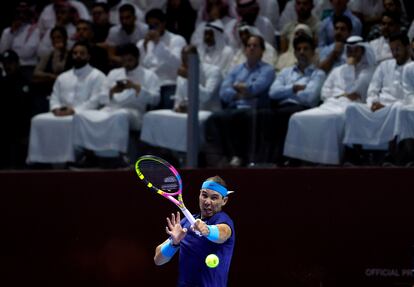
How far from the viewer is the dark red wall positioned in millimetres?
10562

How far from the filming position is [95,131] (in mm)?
11617

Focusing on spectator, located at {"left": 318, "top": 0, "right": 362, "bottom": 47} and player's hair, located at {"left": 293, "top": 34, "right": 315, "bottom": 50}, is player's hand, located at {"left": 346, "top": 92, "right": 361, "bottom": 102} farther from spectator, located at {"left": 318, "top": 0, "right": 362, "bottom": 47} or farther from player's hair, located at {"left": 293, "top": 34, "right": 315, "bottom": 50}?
spectator, located at {"left": 318, "top": 0, "right": 362, "bottom": 47}

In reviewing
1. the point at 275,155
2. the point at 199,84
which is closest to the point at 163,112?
the point at 199,84

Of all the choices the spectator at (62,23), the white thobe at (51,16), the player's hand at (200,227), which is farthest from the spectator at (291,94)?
the white thobe at (51,16)

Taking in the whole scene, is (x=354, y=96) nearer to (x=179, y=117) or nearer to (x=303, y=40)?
(x=303, y=40)

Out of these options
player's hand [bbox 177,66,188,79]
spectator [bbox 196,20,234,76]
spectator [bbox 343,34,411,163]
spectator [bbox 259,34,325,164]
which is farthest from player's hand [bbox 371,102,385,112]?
player's hand [bbox 177,66,188,79]

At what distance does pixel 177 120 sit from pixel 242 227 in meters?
1.45

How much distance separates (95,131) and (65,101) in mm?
919

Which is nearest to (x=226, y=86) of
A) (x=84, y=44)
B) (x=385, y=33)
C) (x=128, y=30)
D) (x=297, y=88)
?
(x=297, y=88)

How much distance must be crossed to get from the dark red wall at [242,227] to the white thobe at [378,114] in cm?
38

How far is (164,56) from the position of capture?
41.1ft

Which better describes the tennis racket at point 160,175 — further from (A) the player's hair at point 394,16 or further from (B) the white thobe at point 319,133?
(A) the player's hair at point 394,16

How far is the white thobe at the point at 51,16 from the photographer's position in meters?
14.7

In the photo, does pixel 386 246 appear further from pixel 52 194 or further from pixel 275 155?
pixel 52 194
